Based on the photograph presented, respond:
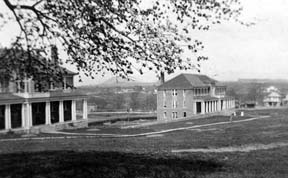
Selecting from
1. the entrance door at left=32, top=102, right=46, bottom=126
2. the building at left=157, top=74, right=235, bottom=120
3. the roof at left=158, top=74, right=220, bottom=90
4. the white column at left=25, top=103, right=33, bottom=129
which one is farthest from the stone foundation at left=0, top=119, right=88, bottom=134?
the roof at left=158, top=74, right=220, bottom=90

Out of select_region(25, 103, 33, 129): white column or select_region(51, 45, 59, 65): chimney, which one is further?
select_region(25, 103, 33, 129): white column

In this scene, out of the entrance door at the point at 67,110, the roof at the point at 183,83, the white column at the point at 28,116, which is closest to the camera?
the white column at the point at 28,116

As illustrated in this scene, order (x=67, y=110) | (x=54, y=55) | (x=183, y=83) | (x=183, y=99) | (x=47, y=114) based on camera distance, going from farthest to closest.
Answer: (x=183, y=83), (x=183, y=99), (x=67, y=110), (x=47, y=114), (x=54, y=55)

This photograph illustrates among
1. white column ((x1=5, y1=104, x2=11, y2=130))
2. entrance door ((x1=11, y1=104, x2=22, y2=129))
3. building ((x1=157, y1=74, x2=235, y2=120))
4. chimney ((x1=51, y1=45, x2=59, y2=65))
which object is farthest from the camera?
building ((x1=157, y1=74, x2=235, y2=120))

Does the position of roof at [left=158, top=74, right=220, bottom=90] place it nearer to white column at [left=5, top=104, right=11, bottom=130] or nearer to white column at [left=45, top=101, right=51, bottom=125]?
white column at [left=45, top=101, right=51, bottom=125]

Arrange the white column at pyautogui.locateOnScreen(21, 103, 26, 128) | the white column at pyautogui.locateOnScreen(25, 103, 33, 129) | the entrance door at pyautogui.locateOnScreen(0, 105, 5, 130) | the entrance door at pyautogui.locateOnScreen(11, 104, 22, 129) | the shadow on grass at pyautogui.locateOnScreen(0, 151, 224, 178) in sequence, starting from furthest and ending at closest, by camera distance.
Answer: the white column at pyautogui.locateOnScreen(25, 103, 33, 129), the white column at pyautogui.locateOnScreen(21, 103, 26, 128), the entrance door at pyautogui.locateOnScreen(11, 104, 22, 129), the entrance door at pyautogui.locateOnScreen(0, 105, 5, 130), the shadow on grass at pyautogui.locateOnScreen(0, 151, 224, 178)

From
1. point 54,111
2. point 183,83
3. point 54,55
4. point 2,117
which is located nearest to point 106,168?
point 54,55

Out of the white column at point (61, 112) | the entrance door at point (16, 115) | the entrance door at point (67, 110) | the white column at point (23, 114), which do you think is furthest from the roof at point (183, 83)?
the entrance door at point (16, 115)

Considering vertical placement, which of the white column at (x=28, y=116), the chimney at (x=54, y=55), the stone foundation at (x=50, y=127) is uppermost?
the chimney at (x=54, y=55)

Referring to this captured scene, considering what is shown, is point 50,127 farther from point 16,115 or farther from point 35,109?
point 16,115

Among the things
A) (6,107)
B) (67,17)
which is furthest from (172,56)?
(6,107)

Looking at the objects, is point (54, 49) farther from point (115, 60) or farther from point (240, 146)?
point (240, 146)

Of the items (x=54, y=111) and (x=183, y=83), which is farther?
(x=183, y=83)

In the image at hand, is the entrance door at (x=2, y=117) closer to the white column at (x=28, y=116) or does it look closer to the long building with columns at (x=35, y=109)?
the long building with columns at (x=35, y=109)
